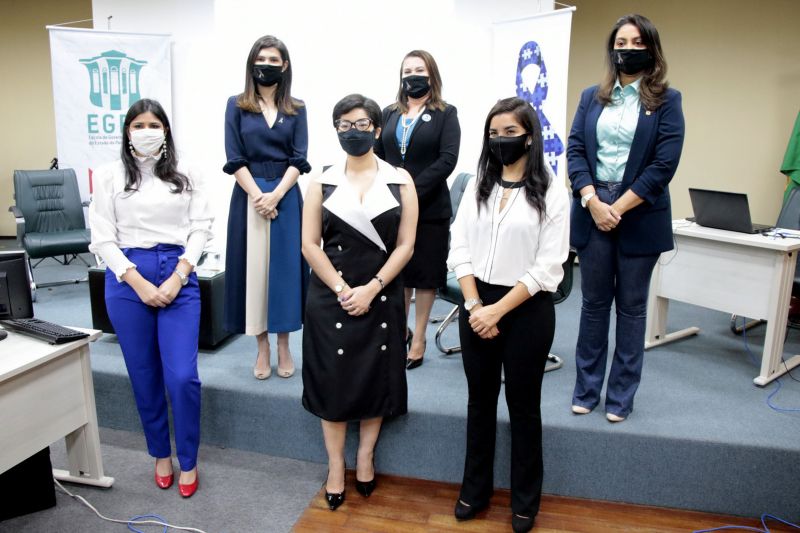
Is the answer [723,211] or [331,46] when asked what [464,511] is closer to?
[723,211]

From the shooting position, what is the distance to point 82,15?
6812 mm

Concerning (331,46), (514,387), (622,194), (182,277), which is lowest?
(514,387)

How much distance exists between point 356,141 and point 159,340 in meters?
1.09

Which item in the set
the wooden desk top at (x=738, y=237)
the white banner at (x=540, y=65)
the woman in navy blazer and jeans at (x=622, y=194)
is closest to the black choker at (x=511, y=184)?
the woman in navy blazer and jeans at (x=622, y=194)

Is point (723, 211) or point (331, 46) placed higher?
point (331, 46)

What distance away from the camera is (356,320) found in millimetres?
2156

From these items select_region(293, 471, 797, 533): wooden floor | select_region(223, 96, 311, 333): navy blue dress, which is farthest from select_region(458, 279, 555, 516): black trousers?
select_region(223, 96, 311, 333): navy blue dress

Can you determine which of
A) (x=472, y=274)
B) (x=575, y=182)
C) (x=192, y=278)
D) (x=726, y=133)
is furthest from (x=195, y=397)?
(x=726, y=133)

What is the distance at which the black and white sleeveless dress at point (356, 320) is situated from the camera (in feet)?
6.93

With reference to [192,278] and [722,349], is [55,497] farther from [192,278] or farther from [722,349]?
[722,349]

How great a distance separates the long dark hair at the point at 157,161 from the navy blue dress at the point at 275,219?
317 millimetres

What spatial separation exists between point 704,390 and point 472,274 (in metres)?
1.47

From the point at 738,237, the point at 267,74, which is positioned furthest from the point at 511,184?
the point at 738,237

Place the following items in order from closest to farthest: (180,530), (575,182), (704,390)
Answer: (180,530) < (575,182) < (704,390)
